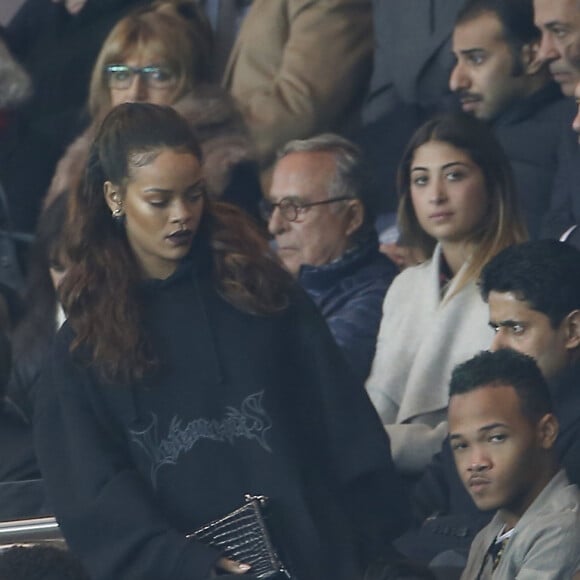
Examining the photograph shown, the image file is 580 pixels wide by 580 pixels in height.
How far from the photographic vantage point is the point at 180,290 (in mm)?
4672

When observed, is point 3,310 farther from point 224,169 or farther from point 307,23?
point 307,23

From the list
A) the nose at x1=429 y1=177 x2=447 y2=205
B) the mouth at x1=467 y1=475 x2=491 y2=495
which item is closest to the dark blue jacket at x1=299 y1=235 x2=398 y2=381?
the nose at x1=429 y1=177 x2=447 y2=205

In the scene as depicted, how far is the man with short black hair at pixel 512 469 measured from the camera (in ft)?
14.6

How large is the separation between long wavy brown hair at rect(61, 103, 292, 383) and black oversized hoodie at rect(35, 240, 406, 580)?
44mm

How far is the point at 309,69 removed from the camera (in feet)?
21.0

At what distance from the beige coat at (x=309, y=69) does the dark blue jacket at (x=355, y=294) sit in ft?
2.24

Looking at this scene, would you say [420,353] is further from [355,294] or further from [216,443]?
[216,443]

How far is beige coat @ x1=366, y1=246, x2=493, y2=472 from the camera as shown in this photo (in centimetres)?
530

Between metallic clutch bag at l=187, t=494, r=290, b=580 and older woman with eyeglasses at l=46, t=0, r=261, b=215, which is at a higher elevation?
older woman with eyeglasses at l=46, t=0, r=261, b=215

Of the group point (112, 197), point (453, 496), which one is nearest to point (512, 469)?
point (453, 496)

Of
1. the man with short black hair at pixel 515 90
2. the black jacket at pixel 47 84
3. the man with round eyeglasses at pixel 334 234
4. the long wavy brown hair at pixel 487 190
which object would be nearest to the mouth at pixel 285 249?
the man with round eyeglasses at pixel 334 234

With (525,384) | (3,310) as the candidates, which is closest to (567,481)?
(525,384)

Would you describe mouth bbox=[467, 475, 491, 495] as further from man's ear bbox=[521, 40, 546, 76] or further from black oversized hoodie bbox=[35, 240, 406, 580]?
man's ear bbox=[521, 40, 546, 76]

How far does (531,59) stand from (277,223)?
0.83 m
